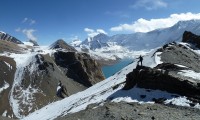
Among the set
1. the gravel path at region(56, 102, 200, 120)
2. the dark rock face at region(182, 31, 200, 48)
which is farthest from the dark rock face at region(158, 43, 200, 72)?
the gravel path at region(56, 102, 200, 120)

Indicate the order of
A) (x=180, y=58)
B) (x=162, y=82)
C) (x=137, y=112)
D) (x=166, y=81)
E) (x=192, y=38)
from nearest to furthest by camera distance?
(x=137, y=112), (x=166, y=81), (x=162, y=82), (x=180, y=58), (x=192, y=38)

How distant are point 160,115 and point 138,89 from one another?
1009cm

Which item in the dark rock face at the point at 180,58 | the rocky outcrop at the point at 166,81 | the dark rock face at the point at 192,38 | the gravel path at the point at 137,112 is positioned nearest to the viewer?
the gravel path at the point at 137,112

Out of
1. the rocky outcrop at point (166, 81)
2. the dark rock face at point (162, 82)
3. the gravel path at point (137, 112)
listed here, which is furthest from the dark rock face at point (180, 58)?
the gravel path at point (137, 112)

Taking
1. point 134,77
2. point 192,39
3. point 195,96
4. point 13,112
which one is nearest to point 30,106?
point 13,112

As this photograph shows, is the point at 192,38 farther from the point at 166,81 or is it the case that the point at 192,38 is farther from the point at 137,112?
the point at 137,112

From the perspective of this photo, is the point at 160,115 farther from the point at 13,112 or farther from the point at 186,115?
the point at 13,112

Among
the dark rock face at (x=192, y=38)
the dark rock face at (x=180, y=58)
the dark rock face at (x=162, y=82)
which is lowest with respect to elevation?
the dark rock face at (x=162, y=82)

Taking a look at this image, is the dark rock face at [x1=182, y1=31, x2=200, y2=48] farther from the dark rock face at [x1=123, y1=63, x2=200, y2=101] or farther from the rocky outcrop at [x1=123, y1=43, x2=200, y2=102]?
the dark rock face at [x1=123, y1=63, x2=200, y2=101]

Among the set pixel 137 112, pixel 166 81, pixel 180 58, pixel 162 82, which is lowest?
pixel 137 112

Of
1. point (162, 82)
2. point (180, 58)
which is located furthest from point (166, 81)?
point (180, 58)

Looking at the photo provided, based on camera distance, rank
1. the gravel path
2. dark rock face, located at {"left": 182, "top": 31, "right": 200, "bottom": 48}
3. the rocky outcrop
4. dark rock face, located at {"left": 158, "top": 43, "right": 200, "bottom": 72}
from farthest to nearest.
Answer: dark rock face, located at {"left": 182, "top": 31, "right": 200, "bottom": 48} → dark rock face, located at {"left": 158, "top": 43, "right": 200, "bottom": 72} → the rocky outcrop → the gravel path

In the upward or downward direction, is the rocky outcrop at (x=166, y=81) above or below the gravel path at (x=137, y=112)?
above

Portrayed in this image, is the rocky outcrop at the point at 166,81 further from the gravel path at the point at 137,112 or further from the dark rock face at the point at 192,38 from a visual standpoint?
the dark rock face at the point at 192,38
